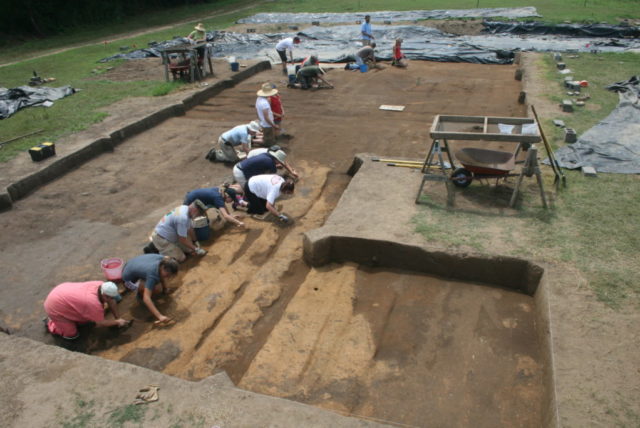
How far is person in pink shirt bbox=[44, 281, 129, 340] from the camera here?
4863 millimetres

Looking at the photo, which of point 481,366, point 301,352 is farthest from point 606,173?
point 301,352

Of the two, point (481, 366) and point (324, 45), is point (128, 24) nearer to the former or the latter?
point (324, 45)

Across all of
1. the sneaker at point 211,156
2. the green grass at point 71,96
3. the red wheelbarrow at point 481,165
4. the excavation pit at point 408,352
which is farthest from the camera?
the green grass at point 71,96

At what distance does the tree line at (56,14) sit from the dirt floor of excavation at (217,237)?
1756cm

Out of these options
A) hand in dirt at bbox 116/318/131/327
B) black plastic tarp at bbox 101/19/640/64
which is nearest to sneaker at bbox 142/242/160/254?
hand in dirt at bbox 116/318/131/327

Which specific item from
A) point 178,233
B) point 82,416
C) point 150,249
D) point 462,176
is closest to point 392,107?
point 462,176

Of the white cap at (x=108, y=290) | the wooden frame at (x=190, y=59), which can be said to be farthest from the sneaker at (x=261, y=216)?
the wooden frame at (x=190, y=59)

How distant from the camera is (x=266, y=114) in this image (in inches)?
374

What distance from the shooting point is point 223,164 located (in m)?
9.10

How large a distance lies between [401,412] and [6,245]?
611 centimetres

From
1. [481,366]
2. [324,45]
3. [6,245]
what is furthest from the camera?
[324,45]

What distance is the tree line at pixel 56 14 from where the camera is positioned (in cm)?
2312

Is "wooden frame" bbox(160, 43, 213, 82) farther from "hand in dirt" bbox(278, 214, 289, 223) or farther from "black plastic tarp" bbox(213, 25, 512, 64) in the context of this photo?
"hand in dirt" bbox(278, 214, 289, 223)

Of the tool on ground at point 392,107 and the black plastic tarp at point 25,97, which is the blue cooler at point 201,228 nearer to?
the tool on ground at point 392,107
